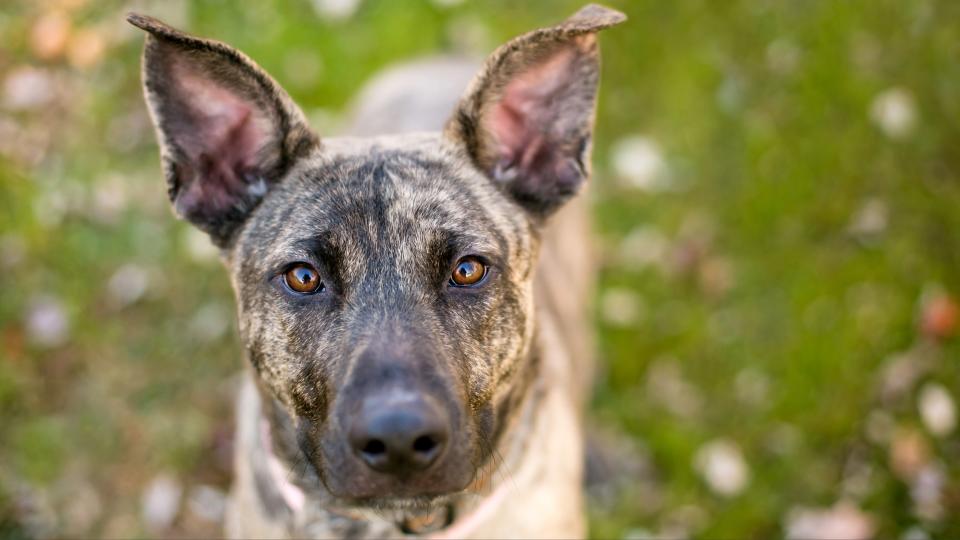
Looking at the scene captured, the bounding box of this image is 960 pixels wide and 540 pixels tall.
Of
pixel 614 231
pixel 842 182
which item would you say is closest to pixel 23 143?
pixel 614 231

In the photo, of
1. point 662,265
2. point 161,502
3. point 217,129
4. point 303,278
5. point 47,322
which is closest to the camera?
point 303,278

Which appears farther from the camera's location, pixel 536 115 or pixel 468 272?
pixel 536 115

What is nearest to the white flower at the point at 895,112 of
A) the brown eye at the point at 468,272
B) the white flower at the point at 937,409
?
the white flower at the point at 937,409

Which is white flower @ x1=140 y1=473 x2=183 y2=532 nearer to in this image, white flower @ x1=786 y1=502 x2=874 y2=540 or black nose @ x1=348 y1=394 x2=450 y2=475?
black nose @ x1=348 y1=394 x2=450 y2=475

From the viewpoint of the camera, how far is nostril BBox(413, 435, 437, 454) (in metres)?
2.62

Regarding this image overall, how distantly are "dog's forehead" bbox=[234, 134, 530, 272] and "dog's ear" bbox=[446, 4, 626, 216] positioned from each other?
0.39ft

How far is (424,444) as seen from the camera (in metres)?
2.64

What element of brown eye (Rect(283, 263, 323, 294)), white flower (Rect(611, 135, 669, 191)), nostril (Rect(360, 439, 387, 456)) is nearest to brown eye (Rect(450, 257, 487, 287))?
brown eye (Rect(283, 263, 323, 294))

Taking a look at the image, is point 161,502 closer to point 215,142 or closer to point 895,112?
point 215,142

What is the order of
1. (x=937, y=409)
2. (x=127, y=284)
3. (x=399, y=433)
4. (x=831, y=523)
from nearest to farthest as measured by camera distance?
1. (x=399, y=433)
2. (x=831, y=523)
3. (x=937, y=409)
4. (x=127, y=284)

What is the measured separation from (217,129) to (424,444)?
1.42 metres

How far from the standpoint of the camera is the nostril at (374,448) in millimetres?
2629

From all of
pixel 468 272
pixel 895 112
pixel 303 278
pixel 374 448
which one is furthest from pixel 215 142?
pixel 895 112

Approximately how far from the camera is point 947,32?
20.3 ft
